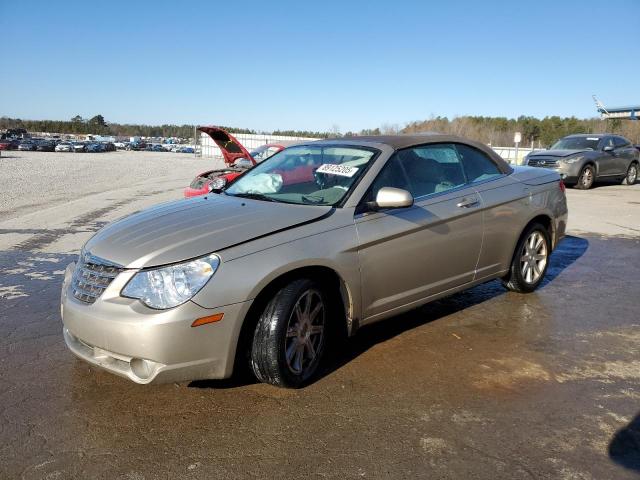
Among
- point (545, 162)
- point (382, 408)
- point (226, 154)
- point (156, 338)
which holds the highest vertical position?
point (226, 154)

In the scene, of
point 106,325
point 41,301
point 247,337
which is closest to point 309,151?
point 247,337

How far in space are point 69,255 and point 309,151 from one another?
396 centimetres

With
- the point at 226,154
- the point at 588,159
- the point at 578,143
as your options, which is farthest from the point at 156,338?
the point at 578,143

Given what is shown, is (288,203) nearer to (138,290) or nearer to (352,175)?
(352,175)

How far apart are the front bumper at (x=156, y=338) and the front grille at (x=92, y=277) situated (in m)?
0.06

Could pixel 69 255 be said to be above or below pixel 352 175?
below

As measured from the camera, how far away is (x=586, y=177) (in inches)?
626

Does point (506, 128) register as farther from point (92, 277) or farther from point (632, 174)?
point (92, 277)

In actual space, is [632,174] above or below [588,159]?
below

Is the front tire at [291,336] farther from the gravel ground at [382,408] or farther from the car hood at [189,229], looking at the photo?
the car hood at [189,229]

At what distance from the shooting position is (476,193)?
15.3 feet

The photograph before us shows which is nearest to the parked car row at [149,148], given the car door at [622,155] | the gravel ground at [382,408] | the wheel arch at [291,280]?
the car door at [622,155]

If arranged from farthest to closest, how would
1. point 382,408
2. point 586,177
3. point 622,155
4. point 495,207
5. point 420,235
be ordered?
point 622,155, point 586,177, point 495,207, point 420,235, point 382,408

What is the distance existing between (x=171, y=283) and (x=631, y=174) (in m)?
18.2
